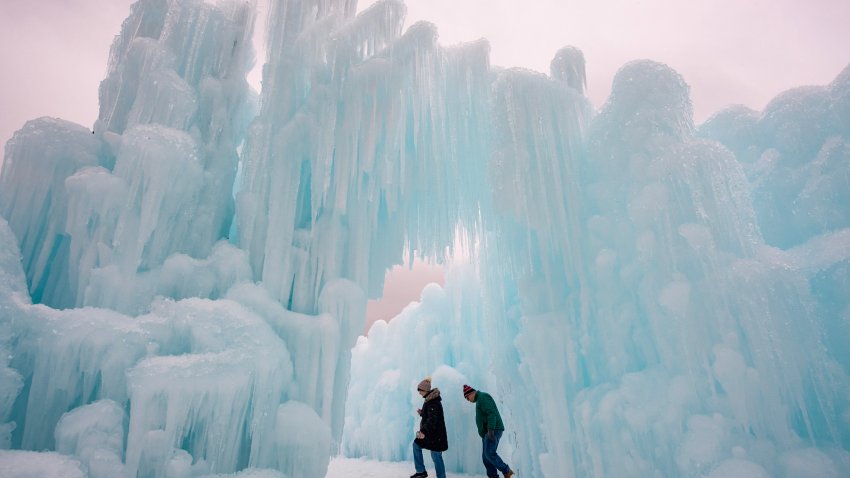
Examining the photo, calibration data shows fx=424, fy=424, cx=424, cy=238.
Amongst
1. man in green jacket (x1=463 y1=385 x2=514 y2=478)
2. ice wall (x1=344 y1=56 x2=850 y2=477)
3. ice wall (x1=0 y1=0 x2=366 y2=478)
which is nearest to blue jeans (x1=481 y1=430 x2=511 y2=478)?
man in green jacket (x1=463 y1=385 x2=514 y2=478)

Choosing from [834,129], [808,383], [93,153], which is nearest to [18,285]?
[93,153]

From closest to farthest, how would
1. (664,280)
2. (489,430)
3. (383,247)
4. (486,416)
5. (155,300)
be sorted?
1. (155,300)
2. (664,280)
3. (489,430)
4. (486,416)
5. (383,247)

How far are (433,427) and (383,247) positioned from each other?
321 cm

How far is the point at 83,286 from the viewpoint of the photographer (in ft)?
17.7

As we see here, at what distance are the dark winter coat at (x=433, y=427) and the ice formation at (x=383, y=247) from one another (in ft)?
4.27

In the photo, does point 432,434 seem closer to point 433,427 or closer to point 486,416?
point 433,427

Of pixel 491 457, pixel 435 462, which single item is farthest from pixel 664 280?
pixel 435 462

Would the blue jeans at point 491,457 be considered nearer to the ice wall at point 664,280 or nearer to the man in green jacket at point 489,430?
the man in green jacket at point 489,430

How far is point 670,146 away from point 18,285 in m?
9.04

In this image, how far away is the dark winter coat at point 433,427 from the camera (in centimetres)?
659

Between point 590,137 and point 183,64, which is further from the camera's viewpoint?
point 590,137

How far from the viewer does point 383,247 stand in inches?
313

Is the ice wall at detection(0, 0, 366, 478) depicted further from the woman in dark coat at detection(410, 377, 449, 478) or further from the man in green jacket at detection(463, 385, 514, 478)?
the man in green jacket at detection(463, 385, 514, 478)

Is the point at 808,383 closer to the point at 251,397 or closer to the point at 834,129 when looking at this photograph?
the point at 834,129
